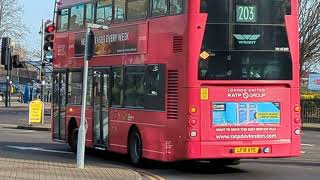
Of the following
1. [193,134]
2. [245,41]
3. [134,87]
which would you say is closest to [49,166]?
[134,87]

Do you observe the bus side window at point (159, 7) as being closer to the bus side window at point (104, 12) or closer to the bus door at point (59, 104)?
the bus side window at point (104, 12)

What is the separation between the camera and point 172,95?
1432 centimetres

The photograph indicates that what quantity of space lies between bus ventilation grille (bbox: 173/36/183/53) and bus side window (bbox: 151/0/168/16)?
2.74ft

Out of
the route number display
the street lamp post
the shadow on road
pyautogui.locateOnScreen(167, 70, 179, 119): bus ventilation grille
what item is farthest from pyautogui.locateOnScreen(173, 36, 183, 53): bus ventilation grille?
the shadow on road

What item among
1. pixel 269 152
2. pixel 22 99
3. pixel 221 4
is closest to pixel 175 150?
pixel 269 152

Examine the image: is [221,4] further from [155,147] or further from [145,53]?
[155,147]

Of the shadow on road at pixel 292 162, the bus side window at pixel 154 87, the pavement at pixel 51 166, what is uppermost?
the bus side window at pixel 154 87

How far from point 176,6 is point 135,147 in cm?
364

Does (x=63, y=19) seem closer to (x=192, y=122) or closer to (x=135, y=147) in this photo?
A: (x=135, y=147)

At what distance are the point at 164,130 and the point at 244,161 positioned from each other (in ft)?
13.2

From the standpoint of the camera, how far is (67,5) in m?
19.9

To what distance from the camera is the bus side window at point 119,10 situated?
16.7 m

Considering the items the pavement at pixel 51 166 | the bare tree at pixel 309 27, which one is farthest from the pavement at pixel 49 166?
the bare tree at pixel 309 27

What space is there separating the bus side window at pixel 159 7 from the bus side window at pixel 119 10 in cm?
149
